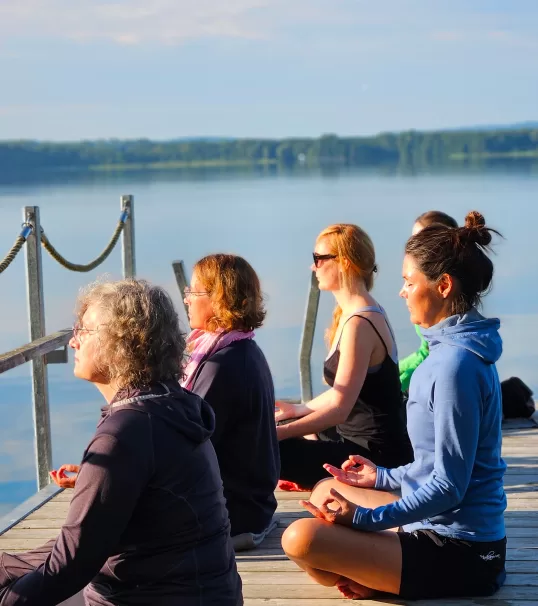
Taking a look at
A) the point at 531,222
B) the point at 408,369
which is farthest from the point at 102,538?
the point at 531,222

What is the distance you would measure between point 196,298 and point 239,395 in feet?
1.22

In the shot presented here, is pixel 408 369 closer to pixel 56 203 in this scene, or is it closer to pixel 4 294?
pixel 4 294

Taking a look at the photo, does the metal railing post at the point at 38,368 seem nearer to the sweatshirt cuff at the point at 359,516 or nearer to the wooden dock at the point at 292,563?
the wooden dock at the point at 292,563

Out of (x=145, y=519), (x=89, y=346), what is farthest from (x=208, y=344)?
(x=145, y=519)

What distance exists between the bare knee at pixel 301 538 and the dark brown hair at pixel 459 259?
779 millimetres

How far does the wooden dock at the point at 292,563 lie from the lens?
319 centimetres

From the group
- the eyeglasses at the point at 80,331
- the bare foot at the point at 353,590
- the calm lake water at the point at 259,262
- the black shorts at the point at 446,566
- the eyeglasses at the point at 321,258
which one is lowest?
the calm lake water at the point at 259,262

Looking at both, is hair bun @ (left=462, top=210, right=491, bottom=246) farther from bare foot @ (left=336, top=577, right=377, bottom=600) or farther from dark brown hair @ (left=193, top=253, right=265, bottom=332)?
bare foot @ (left=336, top=577, right=377, bottom=600)

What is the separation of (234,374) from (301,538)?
63 centimetres

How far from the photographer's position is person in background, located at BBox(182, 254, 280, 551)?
11.4 ft

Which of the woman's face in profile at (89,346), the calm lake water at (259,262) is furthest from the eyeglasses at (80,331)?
the calm lake water at (259,262)

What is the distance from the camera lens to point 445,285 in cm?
292

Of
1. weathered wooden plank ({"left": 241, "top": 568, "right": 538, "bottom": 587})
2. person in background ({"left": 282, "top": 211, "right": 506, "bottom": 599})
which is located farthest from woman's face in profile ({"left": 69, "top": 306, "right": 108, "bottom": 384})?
weathered wooden plank ({"left": 241, "top": 568, "right": 538, "bottom": 587})

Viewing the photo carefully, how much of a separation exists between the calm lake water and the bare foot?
4.05 ft
